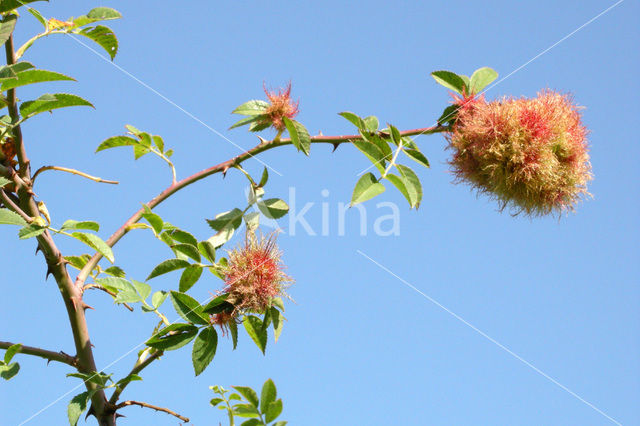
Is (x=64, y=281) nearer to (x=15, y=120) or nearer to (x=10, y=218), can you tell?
(x=10, y=218)

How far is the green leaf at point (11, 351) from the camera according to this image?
1.55 m

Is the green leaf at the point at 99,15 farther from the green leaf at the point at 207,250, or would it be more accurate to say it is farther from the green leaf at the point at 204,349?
the green leaf at the point at 204,349

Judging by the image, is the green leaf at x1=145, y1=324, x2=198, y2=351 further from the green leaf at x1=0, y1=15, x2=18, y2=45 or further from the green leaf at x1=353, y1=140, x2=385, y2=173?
the green leaf at x1=0, y1=15, x2=18, y2=45

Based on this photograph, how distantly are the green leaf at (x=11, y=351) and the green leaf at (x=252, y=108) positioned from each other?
0.89 meters

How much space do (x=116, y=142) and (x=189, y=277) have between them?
0.63 metres

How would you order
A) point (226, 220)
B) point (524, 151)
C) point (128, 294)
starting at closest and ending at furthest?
point (128, 294)
point (524, 151)
point (226, 220)

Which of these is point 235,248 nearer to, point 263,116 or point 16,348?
point 263,116

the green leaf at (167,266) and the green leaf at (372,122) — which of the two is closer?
the green leaf at (167,266)

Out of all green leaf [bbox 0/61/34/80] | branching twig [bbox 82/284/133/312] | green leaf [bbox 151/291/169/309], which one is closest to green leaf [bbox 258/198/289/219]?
green leaf [bbox 151/291/169/309]

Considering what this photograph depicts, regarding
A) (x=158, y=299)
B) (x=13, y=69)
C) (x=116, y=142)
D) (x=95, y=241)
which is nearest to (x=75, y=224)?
(x=95, y=241)

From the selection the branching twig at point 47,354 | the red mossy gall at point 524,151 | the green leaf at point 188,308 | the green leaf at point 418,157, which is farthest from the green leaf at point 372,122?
the branching twig at point 47,354

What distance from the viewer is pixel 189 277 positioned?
5.61ft

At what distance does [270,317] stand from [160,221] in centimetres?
43

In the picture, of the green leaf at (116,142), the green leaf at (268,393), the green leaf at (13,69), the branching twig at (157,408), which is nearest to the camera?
the green leaf at (13,69)
